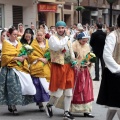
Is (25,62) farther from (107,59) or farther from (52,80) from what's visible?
(107,59)

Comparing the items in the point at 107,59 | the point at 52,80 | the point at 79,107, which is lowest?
the point at 79,107

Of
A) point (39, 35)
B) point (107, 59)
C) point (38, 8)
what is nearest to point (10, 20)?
point (38, 8)

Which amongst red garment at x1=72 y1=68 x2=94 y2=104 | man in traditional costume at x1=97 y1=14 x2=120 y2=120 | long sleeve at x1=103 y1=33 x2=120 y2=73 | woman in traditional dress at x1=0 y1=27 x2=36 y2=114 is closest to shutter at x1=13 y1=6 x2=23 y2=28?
woman in traditional dress at x1=0 y1=27 x2=36 y2=114

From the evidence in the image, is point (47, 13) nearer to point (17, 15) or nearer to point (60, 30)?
point (17, 15)

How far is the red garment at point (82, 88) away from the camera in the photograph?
793 centimetres

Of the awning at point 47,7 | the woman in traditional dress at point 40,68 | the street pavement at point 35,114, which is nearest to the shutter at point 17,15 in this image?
the awning at point 47,7

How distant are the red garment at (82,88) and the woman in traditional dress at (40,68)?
2.25 ft

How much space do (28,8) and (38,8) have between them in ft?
6.10

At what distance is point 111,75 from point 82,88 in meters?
2.04

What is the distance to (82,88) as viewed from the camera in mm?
7949

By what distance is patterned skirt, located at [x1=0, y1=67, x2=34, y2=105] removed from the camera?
7.98 metres

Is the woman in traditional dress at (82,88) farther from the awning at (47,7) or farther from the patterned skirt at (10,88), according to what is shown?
the awning at (47,7)

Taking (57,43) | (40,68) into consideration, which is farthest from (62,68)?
(40,68)

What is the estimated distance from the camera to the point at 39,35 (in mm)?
8320
